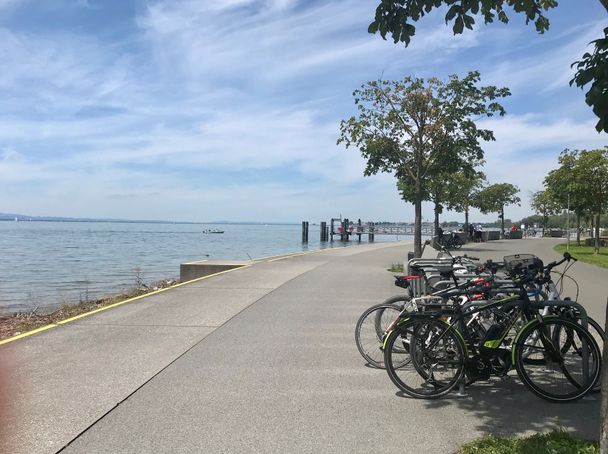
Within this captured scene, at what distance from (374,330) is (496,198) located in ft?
162

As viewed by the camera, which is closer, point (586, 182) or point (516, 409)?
point (516, 409)

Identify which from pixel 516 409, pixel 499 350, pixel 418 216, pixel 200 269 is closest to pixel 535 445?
pixel 516 409

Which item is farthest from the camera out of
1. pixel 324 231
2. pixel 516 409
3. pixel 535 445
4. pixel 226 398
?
pixel 324 231

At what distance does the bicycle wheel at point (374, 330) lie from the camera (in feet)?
18.7

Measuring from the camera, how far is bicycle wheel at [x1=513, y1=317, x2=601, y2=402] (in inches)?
177

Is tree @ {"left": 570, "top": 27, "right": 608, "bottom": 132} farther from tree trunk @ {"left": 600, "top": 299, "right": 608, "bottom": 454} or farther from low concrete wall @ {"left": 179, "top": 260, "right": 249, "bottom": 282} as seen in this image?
low concrete wall @ {"left": 179, "top": 260, "right": 249, "bottom": 282}

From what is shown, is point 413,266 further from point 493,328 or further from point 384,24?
point 384,24

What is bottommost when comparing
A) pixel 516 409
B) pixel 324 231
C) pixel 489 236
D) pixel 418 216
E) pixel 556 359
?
pixel 516 409

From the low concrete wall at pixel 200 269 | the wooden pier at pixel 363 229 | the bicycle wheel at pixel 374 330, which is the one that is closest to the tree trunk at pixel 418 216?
the low concrete wall at pixel 200 269

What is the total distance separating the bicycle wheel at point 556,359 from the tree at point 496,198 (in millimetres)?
40910

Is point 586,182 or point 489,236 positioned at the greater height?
point 586,182

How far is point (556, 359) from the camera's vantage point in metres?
4.62

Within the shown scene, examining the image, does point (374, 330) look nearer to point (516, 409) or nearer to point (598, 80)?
point (516, 409)

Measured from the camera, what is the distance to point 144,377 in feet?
16.9
